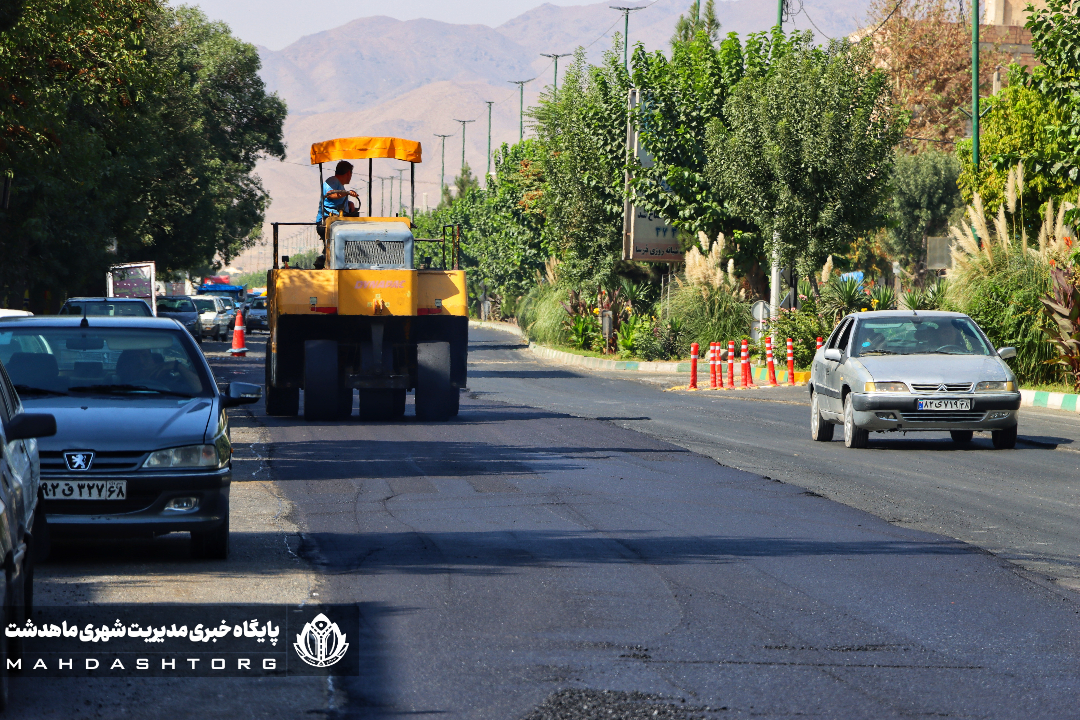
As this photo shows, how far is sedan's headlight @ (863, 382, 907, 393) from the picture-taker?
1536 centimetres

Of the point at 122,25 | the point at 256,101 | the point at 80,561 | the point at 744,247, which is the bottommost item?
the point at 80,561

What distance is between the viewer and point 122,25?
75.6 feet

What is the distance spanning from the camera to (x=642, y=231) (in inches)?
1539

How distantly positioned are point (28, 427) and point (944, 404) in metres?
11.3

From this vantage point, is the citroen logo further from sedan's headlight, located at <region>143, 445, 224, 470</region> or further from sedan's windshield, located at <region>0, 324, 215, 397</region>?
sedan's windshield, located at <region>0, 324, 215, 397</region>

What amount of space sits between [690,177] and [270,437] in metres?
20.2

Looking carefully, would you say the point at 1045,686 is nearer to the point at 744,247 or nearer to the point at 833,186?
the point at 833,186

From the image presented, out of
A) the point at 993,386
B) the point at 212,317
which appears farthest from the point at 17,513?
the point at 212,317

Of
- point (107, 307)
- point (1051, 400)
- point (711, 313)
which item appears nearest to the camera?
point (1051, 400)

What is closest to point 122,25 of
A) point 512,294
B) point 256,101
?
point 256,101

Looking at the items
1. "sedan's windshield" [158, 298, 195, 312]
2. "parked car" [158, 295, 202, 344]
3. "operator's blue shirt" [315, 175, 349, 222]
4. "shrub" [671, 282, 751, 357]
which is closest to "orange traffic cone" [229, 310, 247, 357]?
"parked car" [158, 295, 202, 344]

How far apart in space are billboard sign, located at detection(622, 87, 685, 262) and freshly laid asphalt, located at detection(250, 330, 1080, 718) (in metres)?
23.1

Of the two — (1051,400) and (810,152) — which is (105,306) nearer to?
(810,152)

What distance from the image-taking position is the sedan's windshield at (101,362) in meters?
8.95
